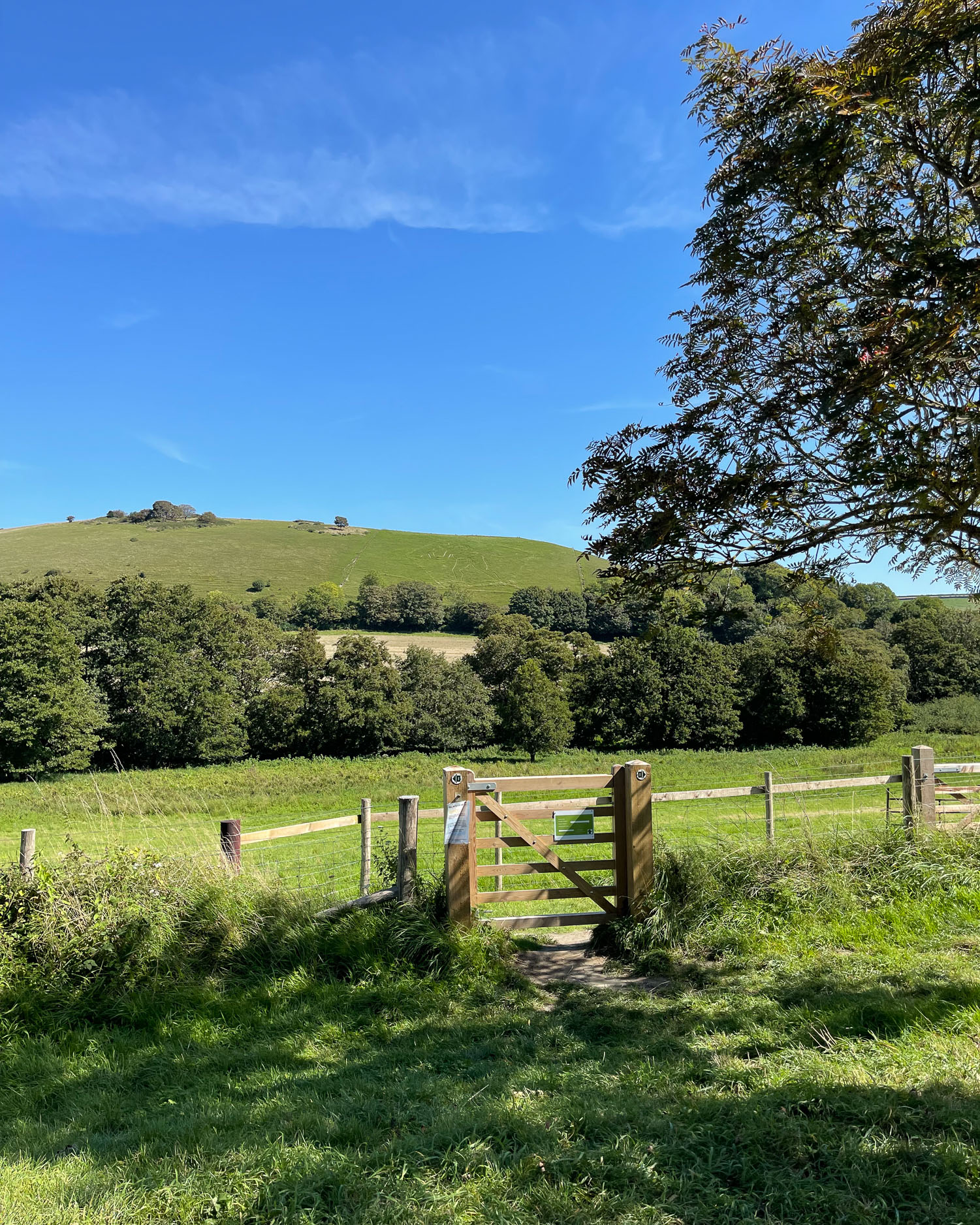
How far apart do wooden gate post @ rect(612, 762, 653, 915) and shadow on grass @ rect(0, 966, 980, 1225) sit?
4.26 ft

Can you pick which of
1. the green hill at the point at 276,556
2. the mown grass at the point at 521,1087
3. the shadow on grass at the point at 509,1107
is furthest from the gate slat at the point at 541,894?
the green hill at the point at 276,556

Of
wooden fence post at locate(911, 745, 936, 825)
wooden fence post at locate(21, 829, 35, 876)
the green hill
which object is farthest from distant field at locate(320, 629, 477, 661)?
wooden fence post at locate(21, 829, 35, 876)

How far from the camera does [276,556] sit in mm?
105938

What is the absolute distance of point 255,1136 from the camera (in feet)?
11.3

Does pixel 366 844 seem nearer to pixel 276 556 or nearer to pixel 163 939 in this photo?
pixel 163 939

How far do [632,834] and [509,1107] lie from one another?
128 inches

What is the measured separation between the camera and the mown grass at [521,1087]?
9.64ft

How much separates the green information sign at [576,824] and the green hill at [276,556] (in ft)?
271

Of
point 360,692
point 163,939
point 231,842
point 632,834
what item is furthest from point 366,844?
point 360,692

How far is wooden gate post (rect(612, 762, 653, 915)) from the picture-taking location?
661cm

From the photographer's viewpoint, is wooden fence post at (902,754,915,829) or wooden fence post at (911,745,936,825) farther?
wooden fence post at (902,754,915,829)

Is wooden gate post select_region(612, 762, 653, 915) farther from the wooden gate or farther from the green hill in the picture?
the green hill

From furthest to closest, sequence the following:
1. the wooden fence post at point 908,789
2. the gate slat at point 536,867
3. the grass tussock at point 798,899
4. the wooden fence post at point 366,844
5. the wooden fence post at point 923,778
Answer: the wooden fence post at point 366,844
the wooden fence post at point 908,789
the wooden fence post at point 923,778
the gate slat at point 536,867
the grass tussock at point 798,899

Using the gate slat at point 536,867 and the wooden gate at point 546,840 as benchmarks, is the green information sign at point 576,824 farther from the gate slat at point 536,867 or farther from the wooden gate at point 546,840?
the gate slat at point 536,867
